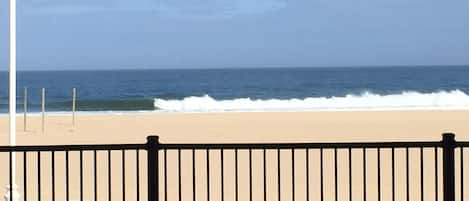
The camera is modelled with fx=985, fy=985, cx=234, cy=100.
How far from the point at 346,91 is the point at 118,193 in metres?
72.5

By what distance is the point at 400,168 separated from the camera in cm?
1952

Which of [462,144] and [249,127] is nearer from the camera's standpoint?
[462,144]

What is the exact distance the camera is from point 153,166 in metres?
8.29

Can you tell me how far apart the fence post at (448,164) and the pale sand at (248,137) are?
7085 millimetres

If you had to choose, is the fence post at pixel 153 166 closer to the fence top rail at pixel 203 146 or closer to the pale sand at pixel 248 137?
the fence top rail at pixel 203 146

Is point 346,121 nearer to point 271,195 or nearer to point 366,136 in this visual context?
point 366,136

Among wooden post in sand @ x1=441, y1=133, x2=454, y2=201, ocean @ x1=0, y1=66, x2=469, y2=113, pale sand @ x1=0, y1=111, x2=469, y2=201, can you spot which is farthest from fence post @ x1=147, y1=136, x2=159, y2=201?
ocean @ x1=0, y1=66, x2=469, y2=113

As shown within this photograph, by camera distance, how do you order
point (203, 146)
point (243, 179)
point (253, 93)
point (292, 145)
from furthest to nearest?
1. point (253, 93)
2. point (243, 179)
3. point (203, 146)
4. point (292, 145)

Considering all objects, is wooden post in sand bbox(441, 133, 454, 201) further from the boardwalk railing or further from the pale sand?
the pale sand

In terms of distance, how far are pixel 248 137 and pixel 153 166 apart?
20.6 m

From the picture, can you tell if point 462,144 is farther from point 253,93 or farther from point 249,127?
point 253,93

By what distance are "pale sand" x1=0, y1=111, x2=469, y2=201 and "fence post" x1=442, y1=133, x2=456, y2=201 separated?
7.08m

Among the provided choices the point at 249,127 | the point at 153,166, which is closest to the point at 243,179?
the point at 153,166

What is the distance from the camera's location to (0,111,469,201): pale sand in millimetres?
17047
